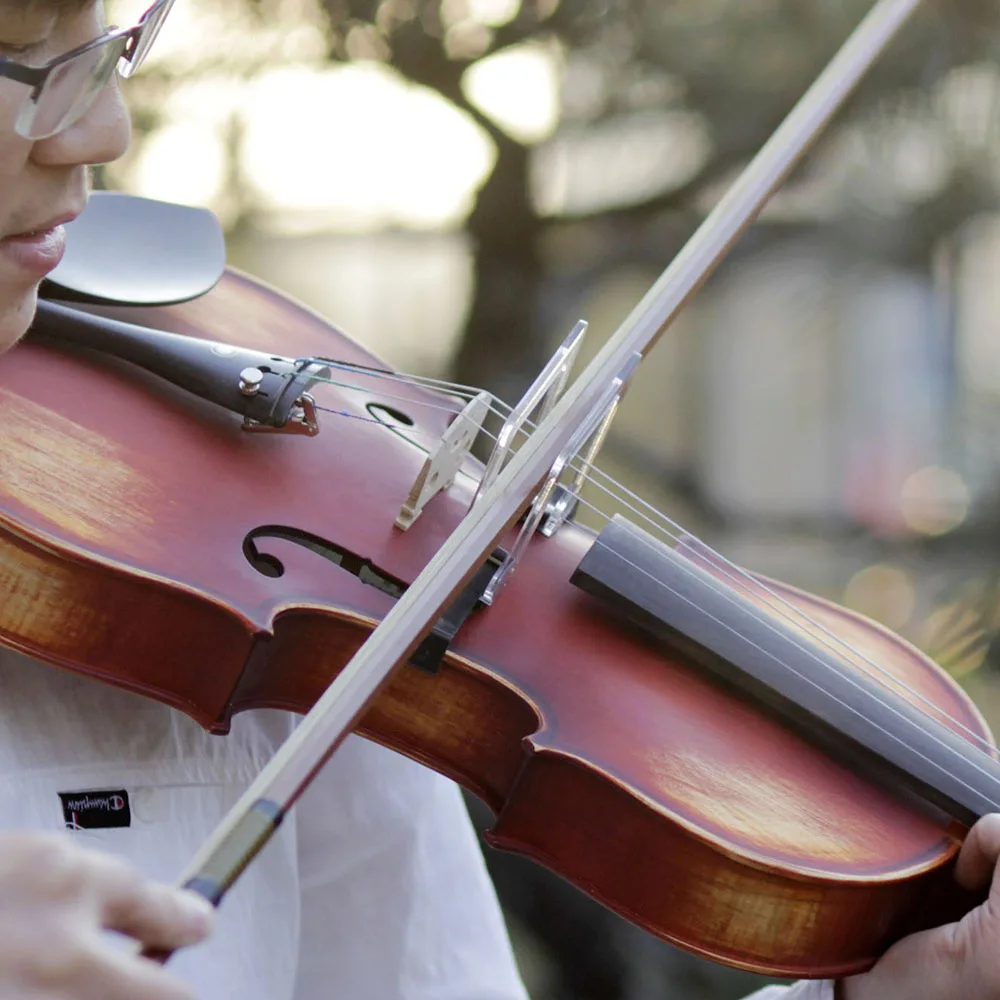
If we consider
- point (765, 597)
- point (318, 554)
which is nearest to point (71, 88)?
point (318, 554)

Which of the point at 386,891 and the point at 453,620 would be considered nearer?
the point at 453,620

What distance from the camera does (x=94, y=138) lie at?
55 centimetres

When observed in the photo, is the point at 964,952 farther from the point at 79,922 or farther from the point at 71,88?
the point at 71,88

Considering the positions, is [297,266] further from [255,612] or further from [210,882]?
[210,882]

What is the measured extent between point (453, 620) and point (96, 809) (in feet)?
0.64

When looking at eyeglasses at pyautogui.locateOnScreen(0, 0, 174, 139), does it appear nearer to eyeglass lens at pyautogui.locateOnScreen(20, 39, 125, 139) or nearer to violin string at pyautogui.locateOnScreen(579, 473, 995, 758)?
eyeglass lens at pyautogui.locateOnScreen(20, 39, 125, 139)

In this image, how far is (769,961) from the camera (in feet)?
1.74

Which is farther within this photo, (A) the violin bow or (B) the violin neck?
(B) the violin neck

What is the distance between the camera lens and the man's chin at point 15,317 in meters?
0.55

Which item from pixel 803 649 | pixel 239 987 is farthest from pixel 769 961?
pixel 239 987

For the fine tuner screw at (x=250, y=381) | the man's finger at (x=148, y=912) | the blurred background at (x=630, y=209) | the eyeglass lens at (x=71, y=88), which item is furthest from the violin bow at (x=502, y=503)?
the blurred background at (x=630, y=209)

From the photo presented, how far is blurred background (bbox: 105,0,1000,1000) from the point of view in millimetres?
1257

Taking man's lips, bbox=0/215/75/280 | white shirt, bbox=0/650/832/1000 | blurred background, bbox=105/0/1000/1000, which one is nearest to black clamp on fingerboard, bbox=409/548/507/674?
white shirt, bbox=0/650/832/1000

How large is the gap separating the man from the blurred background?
1.95ft
